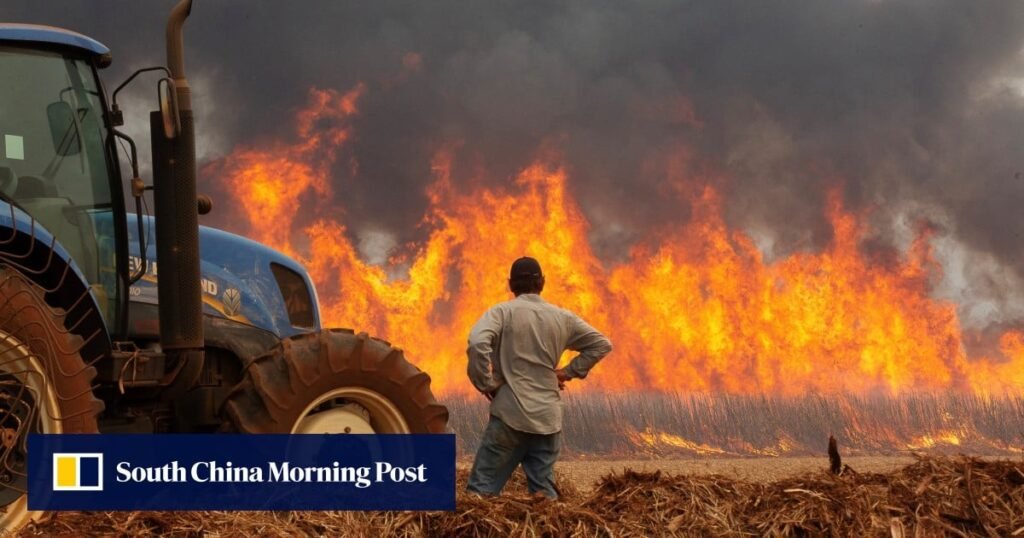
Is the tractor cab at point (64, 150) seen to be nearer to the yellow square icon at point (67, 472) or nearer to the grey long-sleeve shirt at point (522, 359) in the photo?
the yellow square icon at point (67, 472)

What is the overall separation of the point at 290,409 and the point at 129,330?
1.31m

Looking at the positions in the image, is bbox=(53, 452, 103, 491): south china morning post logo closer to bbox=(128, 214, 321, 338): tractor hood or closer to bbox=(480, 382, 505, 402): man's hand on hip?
bbox=(128, 214, 321, 338): tractor hood

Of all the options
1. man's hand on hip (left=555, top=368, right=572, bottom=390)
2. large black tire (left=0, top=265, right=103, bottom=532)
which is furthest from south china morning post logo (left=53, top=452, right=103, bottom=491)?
man's hand on hip (left=555, top=368, right=572, bottom=390)

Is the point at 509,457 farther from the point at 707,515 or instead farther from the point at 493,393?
the point at 707,515

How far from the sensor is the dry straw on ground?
5.49 m

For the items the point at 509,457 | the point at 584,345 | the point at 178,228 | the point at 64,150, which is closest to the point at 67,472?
the point at 178,228

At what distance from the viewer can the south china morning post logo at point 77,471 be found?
18.8 ft

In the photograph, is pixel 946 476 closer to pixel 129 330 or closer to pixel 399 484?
pixel 399 484

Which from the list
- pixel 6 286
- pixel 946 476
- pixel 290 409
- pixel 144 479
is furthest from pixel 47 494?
pixel 946 476

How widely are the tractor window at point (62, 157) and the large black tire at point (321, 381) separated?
3.49 ft

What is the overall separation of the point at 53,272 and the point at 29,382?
34.4 inches

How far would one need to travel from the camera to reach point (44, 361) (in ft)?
19.0

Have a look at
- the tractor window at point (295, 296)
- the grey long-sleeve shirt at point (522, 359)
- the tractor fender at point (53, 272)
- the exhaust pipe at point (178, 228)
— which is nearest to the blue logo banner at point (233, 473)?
the grey long-sleeve shirt at point (522, 359)

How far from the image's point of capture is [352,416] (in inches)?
299
